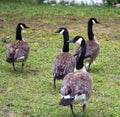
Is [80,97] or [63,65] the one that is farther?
A: [63,65]

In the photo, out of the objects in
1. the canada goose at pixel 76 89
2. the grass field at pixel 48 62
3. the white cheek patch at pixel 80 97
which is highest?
the canada goose at pixel 76 89

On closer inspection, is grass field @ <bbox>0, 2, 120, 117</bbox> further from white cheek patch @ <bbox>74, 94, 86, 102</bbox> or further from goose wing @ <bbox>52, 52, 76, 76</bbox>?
white cheek patch @ <bbox>74, 94, 86, 102</bbox>

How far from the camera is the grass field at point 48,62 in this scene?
855 cm

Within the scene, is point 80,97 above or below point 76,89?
below

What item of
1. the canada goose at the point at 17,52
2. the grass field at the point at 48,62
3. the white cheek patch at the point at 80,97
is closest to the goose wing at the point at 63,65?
the grass field at the point at 48,62

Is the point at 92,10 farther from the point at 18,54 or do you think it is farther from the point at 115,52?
the point at 18,54

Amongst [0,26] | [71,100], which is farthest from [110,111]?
[0,26]

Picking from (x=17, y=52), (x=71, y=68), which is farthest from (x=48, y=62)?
(x=71, y=68)

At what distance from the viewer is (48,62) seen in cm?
1216

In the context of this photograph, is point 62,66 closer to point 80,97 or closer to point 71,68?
point 71,68

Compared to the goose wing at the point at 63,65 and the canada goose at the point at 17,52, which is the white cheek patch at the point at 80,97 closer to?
the goose wing at the point at 63,65

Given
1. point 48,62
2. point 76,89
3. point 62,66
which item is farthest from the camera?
point 48,62

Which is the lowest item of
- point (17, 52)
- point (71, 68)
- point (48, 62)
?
point (48, 62)

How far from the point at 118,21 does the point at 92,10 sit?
6.59 ft
